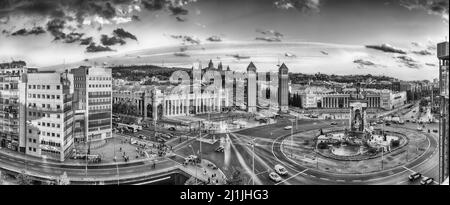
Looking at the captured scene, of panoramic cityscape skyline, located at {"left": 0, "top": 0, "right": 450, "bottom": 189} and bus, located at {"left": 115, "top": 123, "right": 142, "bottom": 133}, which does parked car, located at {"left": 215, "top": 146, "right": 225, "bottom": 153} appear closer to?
panoramic cityscape skyline, located at {"left": 0, "top": 0, "right": 450, "bottom": 189}

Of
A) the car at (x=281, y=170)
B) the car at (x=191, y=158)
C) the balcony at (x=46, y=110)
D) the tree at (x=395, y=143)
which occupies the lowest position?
the car at (x=281, y=170)

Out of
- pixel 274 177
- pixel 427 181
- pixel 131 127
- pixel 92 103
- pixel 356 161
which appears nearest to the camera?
pixel 427 181

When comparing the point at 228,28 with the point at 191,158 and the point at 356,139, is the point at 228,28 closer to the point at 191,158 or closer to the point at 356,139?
the point at 191,158

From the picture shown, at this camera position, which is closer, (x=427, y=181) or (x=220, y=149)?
(x=427, y=181)

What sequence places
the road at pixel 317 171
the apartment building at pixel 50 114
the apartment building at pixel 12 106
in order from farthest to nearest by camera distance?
the apartment building at pixel 12 106 < the apartment building at pixel 50 114 < the road at pixel 317 171

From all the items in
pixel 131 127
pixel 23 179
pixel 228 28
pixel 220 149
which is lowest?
pixel 23 179

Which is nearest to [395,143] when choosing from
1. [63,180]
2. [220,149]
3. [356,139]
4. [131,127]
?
[356,139]

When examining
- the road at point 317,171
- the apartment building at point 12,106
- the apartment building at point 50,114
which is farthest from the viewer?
the apartment building at point 12,106

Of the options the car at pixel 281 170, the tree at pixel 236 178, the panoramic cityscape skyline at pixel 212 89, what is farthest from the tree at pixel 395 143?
the tree at pixel 236 178

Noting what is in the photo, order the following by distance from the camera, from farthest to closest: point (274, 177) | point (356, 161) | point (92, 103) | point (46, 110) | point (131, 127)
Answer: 1. point (131, 127)
2. point (92, 103)
3. point (46, 110)
4. point (356, 161)
5. point (274, 177)

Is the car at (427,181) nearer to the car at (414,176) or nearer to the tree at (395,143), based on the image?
the car at (414,176)
